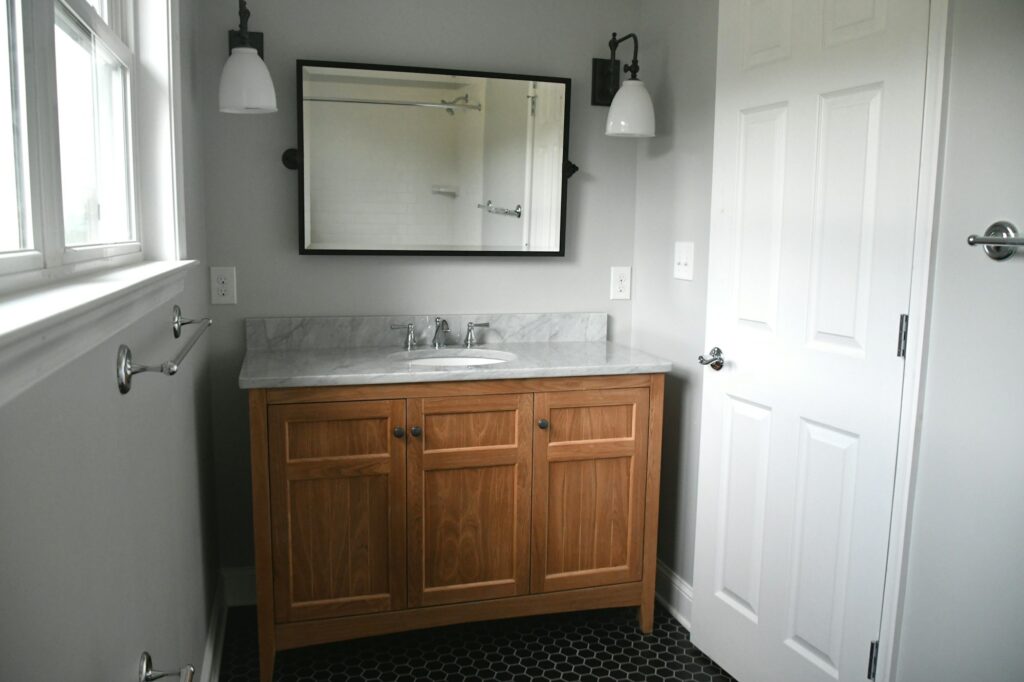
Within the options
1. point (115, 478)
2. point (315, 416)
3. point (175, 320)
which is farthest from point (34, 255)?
point (315, 416)

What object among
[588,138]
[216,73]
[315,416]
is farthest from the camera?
[588,138]

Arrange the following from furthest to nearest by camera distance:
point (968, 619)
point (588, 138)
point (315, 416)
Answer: point (588, 138) → point (315, 416) → point (968, 619)

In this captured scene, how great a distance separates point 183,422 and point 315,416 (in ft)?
1.22

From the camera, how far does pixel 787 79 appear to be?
1994 millimetres

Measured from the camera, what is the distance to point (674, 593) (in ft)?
8.87

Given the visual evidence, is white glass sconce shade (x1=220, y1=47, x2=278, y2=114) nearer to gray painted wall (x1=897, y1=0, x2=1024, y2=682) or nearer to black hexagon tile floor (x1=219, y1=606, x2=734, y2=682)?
black hexagon tile floor (x1=219, y1=606, x2=734, y2=682)

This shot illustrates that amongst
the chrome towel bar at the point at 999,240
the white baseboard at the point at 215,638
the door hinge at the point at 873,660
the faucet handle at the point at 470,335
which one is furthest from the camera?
the faucet handle at the point at 470,335

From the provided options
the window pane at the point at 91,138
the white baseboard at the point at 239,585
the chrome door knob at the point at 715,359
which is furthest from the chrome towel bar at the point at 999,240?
the white baseboard at the point at 239,585

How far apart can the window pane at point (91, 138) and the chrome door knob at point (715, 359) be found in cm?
152

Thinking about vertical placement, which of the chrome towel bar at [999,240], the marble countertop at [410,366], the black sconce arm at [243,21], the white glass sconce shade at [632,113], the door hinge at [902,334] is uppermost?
the black sconce arm at [243,21]

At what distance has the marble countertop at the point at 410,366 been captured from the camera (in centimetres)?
217

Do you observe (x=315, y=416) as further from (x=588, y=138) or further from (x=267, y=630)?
(x=588, y=138)

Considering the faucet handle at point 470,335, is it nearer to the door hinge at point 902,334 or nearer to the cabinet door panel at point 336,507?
the cabinet door panel at point 336,507

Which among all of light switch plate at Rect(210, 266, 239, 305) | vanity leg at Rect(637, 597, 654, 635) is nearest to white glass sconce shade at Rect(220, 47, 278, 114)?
light switch plate at Rect(210, 266, 239, 305)
